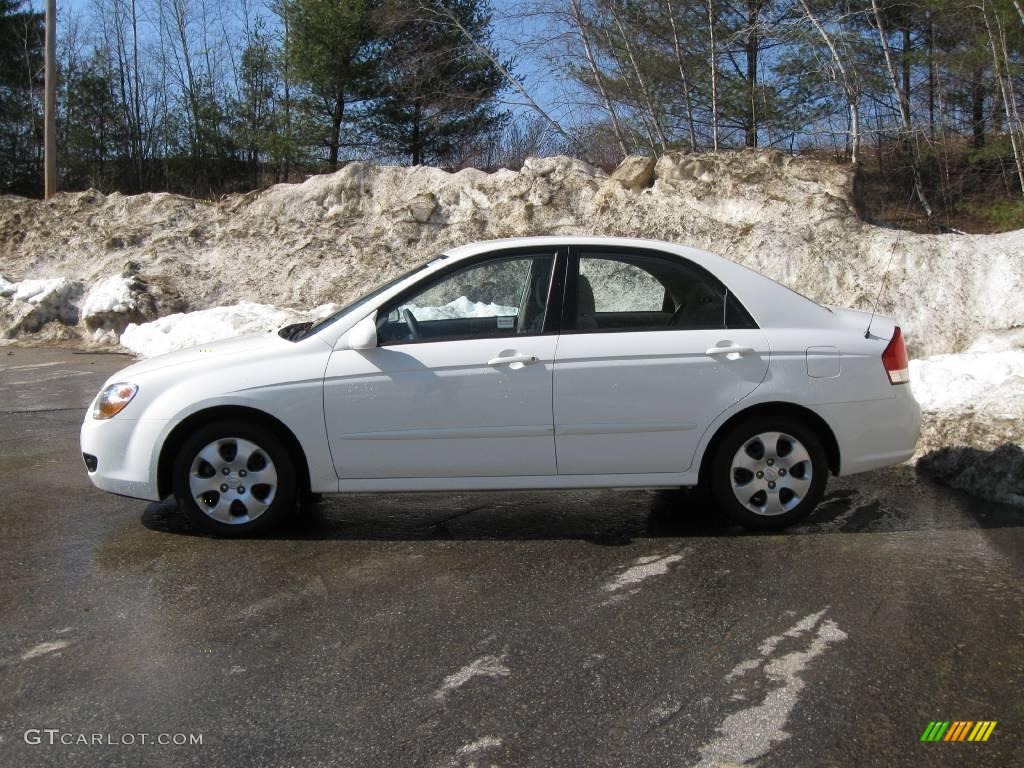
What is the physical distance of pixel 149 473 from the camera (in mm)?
5113

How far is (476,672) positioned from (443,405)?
1.76 meters

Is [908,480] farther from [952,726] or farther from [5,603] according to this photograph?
[5,603]

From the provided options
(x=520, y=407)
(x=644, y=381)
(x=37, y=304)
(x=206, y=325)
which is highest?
(x=37, y=304)

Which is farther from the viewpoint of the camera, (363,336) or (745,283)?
(745,283)

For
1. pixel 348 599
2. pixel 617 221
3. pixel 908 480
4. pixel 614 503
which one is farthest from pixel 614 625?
pixel 617 221

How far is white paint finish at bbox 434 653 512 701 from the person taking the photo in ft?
11.4

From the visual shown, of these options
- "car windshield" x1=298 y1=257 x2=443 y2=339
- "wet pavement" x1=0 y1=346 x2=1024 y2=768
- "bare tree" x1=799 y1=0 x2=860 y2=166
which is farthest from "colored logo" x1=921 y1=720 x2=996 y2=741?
"bare tree" x1=799 y1=0 x2=860 y2=166

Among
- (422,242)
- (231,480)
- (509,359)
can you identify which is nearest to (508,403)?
(509,359)

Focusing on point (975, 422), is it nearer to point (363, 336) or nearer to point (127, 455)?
point (363, 336)

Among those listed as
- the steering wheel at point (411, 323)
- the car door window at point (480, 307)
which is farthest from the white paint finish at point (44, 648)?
the steering wheel at point (411, 323)

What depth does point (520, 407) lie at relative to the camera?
5.07 meters

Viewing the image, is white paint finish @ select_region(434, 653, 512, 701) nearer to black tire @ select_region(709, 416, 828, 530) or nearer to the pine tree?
black tire @ select_region(709, 416, 828, 530)

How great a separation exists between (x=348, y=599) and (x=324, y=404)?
1143 mm

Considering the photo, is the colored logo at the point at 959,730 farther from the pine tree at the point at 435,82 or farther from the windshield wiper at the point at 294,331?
the pine tree at the point at 435,82
